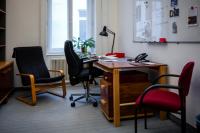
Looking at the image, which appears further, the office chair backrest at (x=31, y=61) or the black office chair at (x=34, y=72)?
the office chair backrest at (x=31, y=61)

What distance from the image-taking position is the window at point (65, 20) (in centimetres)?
493

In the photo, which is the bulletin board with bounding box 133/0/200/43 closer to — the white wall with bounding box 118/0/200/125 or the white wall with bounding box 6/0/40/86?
the white wall with bounding box 118/0/200/125

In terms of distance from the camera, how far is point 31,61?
4.27m

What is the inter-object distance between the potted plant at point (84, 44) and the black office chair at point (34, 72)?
31.8 inches

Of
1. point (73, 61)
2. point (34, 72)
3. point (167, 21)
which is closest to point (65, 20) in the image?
point (34, 72)

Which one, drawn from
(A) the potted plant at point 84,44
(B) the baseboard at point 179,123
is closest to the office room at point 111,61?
(B) the baseboard at point 179,123

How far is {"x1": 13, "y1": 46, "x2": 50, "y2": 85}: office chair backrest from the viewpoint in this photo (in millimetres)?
4094

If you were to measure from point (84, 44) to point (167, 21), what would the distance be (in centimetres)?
220

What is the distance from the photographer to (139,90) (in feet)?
9.86

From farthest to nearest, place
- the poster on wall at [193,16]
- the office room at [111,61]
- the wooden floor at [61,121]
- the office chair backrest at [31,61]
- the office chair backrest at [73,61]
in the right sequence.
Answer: the office chair backrest at [31,61] < the office chair backrest at [73,61] < the wooden floor at [61,121] < the office room at [111,61] < the poster on wall at [193,16]

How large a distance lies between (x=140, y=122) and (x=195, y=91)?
0.83 metres

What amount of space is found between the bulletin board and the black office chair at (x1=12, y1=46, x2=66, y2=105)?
1645 millimetres

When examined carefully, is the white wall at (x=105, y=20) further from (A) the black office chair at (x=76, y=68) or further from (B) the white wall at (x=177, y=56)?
(A) the black office chair at (x=76, y=68)

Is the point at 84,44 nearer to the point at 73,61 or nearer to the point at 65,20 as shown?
the point at 65,20
